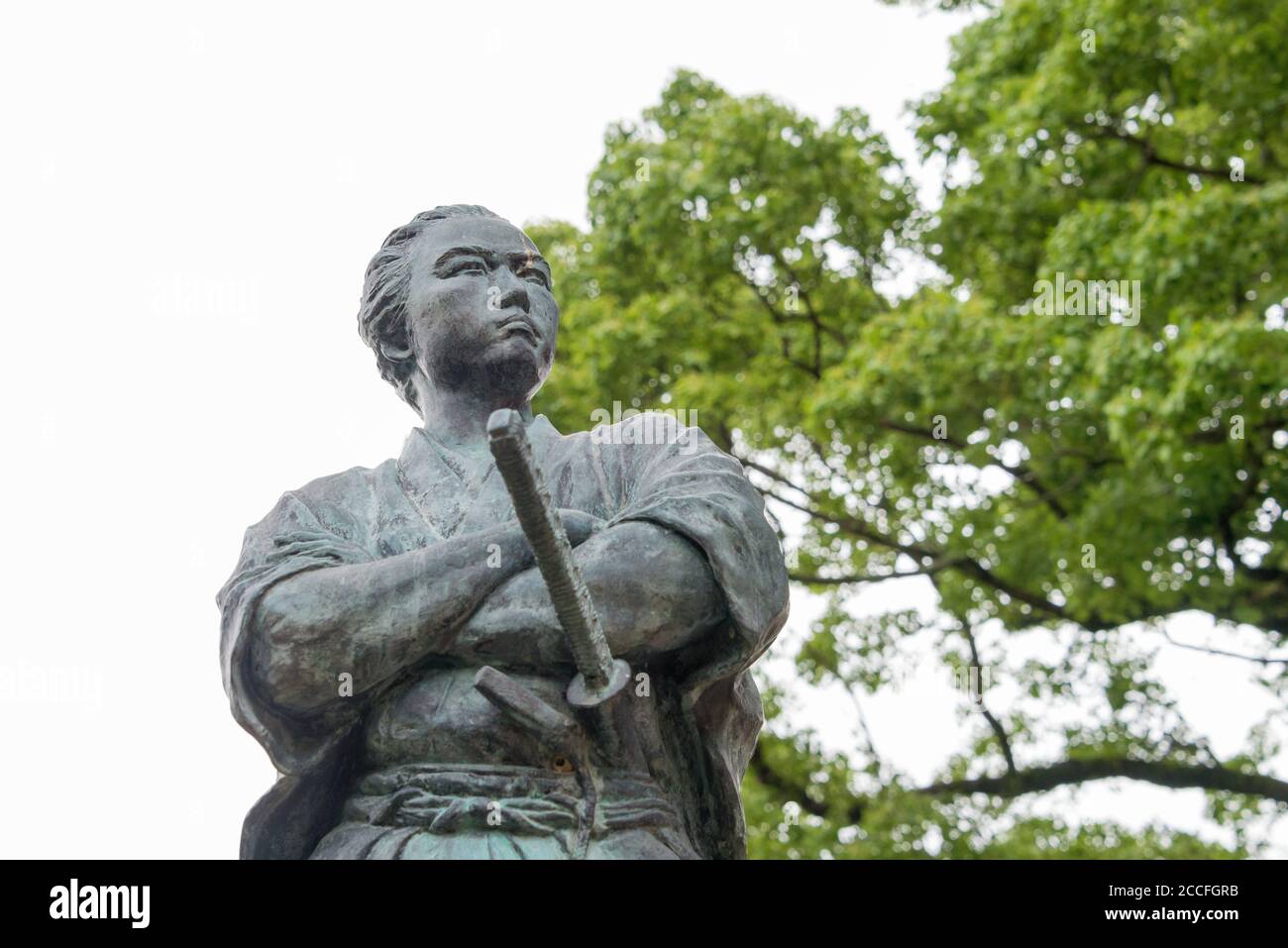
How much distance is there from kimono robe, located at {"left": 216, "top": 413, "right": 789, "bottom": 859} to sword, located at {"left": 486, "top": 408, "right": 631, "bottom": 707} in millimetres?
302

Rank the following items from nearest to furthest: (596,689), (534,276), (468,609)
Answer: (596,689) < (468,609) < (534,276)

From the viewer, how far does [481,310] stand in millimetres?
5156

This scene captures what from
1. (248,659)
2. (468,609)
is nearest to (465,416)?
(468,609)

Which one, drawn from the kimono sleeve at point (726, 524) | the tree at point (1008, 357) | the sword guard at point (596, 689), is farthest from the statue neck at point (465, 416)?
the tree at point (1008, 357)

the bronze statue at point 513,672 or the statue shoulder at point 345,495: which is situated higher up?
the statue shoulder at point 345,495

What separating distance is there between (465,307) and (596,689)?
4.27 ft

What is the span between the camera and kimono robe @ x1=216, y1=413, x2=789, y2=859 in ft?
15.0

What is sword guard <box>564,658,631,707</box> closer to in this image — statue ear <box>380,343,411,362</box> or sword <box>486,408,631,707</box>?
sword <box>486,408,631,707</box>

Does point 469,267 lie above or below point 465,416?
above

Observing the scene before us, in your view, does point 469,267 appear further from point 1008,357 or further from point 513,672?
point 1008,357

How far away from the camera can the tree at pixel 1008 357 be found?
12086 millimetres

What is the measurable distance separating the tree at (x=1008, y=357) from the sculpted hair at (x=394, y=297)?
6.72m

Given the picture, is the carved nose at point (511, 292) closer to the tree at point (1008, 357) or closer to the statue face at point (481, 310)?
the statue face at point (481, 310)

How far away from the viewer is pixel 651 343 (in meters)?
14.3
